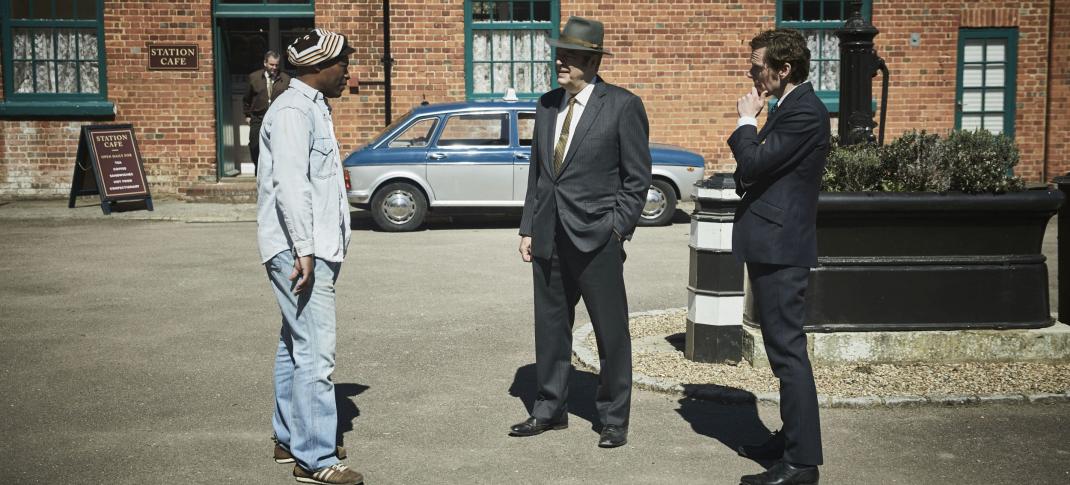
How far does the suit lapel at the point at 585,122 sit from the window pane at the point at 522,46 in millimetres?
12392

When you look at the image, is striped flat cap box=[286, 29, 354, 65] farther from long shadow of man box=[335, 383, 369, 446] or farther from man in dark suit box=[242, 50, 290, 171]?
man in dark suit box=[242, 50, 290, 171]

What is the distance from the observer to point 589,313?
5391 millimetres

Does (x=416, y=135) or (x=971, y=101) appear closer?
(x=416, y=135)

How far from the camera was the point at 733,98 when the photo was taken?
57.5ft

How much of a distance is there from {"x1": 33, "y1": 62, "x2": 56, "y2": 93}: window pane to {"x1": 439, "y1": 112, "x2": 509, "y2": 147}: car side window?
272 inches

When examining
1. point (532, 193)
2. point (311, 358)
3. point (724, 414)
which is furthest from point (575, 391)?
point (311, 358)

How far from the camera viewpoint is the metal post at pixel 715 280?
649cm

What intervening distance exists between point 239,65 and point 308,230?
1449 centimetres

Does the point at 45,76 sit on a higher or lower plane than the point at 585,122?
higher

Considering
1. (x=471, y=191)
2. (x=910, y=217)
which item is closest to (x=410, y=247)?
(x=471, y=191)

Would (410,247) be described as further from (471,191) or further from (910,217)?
(910,217)

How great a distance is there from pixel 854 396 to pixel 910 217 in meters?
1.16

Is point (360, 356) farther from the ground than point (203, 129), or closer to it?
closer to it

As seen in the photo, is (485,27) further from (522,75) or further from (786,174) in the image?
(786,174)
